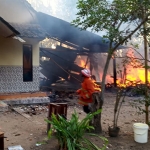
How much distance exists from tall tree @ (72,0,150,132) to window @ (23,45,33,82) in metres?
5.53

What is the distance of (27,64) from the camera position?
11.8m

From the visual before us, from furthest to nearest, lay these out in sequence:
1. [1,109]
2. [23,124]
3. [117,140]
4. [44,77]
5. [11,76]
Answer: [44,77] < [11,76] < [1,109] < [23,124] < [117,140]

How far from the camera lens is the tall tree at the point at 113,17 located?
584 centimetres

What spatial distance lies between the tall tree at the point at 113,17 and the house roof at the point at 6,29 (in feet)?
11.9

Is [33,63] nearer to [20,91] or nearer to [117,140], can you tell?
[20,91]

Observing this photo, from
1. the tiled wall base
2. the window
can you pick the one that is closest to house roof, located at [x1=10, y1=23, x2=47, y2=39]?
the window

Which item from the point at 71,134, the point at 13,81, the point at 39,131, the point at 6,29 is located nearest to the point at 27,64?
→ the point at 13,81

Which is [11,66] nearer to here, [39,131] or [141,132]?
[39,131]

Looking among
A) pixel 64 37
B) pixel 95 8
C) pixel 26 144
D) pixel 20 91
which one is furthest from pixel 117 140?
pixel 64 37

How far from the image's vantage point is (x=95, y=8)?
6395 millimetres

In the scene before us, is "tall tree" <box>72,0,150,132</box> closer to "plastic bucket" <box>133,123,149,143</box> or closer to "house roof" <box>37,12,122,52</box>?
"plastic bucket" <box>133,123,149,143</box>

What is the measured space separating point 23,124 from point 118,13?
4.40m

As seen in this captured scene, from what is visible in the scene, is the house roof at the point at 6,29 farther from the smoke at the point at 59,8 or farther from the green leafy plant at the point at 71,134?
the smoke at the point at 59,8

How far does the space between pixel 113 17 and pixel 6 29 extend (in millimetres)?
5228
